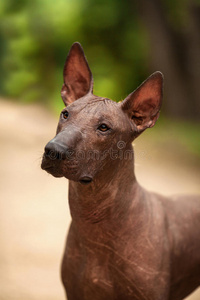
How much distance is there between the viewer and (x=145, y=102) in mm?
2881

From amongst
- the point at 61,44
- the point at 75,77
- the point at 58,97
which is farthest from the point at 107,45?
the point at 75,77

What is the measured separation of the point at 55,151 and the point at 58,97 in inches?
440

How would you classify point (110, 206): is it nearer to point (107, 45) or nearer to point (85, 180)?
point (85, 180)

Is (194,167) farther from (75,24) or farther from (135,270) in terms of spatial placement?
(75,24)

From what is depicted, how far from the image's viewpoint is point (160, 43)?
1128 centimetres

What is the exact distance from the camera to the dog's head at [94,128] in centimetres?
242

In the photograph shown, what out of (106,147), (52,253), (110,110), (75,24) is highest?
(75,24)

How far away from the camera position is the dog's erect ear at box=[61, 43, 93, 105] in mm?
3076

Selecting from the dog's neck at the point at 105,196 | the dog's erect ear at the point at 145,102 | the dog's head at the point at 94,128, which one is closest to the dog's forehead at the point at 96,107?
the dog's head at the point at 94,128

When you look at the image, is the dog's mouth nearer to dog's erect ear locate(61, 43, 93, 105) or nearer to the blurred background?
the blurred background

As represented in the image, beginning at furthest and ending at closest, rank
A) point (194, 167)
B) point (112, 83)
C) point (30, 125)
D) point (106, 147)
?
point (112, 83) → point (30, 125) → point (194, 167) → point (106, 147)

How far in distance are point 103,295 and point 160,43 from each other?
9382 mm

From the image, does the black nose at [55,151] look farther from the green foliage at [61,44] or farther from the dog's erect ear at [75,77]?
the green foliage at [61,44]

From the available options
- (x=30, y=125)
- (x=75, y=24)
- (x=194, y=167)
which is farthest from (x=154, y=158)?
(x=75, y=24)
